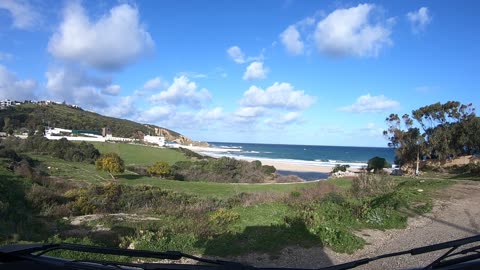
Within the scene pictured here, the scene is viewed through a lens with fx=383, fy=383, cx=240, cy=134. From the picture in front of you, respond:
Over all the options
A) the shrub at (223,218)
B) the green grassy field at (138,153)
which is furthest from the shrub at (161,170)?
the shrub at (223,218)

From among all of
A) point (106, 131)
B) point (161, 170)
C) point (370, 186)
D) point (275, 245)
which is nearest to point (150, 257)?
point (275, 245)

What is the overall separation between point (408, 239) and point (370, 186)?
321 inches

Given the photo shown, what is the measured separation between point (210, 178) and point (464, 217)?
27.8m

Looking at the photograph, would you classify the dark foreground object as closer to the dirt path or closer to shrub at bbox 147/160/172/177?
the dirt path

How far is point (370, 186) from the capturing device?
16.1 meters

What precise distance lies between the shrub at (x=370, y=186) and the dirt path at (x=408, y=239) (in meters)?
2.74

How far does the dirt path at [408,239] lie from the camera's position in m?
6.26

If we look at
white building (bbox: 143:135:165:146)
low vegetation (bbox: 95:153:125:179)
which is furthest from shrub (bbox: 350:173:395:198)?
white building (bbox: 143:135:165:146)

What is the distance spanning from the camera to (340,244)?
24.4 ft

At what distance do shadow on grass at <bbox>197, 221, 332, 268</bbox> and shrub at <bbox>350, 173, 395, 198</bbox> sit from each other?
7.28 meters

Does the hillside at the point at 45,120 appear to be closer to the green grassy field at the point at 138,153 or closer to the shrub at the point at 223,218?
the green grassy field at the point at 138,153

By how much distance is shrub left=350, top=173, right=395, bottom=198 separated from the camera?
603 inches

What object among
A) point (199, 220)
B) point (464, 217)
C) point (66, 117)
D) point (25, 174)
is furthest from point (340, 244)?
point (66, 117)

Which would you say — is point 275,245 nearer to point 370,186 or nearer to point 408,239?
point 408,239
